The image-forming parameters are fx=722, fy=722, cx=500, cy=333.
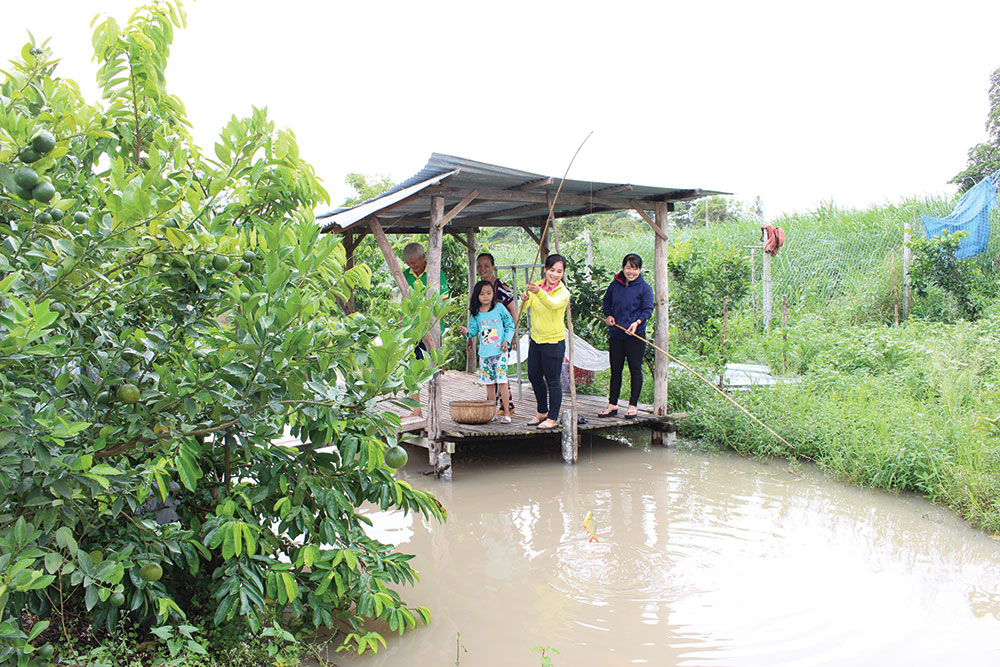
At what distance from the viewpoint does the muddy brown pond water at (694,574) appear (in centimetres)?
339

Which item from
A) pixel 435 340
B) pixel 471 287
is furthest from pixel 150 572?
pixel 471 287

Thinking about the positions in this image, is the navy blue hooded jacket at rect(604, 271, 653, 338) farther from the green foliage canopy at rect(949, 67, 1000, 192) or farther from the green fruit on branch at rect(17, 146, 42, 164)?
the green foliage canopy at rect(949, 67, 1000, 192)

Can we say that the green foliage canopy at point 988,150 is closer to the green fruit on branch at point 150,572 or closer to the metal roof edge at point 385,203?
the metal roof edge at point 385,203

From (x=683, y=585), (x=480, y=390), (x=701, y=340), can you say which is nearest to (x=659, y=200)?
(x=701, y=340)

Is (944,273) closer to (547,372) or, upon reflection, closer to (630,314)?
(630,314)

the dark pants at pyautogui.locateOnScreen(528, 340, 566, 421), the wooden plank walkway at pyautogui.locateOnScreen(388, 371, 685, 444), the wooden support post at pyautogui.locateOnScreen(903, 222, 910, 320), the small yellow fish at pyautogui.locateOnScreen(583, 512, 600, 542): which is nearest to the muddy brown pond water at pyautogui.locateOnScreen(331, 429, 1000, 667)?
the small yellow fish at pyautogui.locateOnScreen(583, 512, 600, 542)

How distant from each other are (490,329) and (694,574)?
3.04 meters

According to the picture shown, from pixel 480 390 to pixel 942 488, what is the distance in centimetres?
494

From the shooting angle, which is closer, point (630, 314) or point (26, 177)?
point (26, 177)

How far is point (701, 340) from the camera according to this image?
8172 millimetres

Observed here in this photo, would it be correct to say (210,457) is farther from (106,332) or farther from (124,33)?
(124,33)

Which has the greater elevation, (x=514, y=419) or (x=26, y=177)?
(x=26, y=177)

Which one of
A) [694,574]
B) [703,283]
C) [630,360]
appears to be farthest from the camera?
[703,283]

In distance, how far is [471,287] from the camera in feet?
31.9
